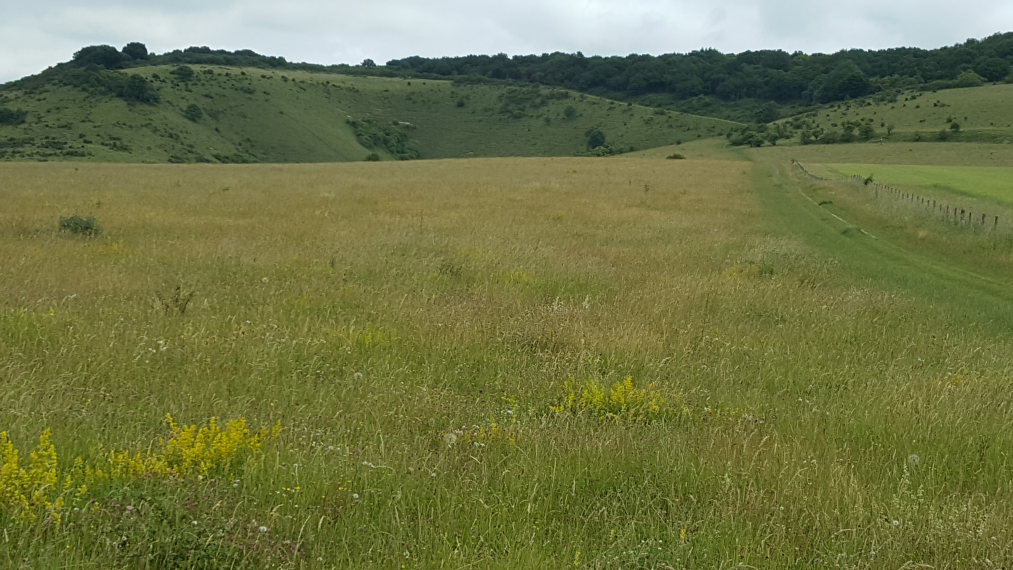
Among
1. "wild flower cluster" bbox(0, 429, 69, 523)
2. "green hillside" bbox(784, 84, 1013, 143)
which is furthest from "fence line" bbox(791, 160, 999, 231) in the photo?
"green hillside" bbox(784, 84, 1013, 143)

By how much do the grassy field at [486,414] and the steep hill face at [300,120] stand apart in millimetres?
83189

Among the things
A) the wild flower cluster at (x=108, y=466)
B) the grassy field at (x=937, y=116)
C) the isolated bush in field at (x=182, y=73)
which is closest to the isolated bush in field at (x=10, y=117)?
the isolated bush in field at (x=182, y=73)

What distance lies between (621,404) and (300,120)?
142 metres

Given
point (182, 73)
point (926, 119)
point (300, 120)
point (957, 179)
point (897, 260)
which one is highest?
point (182, 73)

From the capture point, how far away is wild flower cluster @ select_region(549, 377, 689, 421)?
6.15 m

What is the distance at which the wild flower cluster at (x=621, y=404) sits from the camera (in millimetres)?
6146

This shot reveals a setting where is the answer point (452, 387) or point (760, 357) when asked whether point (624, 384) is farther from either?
point (760, 357)

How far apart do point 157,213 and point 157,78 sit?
13302cm

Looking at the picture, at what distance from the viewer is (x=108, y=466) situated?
4.26 m

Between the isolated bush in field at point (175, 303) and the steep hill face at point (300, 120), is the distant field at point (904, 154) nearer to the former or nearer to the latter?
the steep hill face at point (300, 120)

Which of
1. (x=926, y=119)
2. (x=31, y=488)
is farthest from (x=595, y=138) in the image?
(x=31, y=488)

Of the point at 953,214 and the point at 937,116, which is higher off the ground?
the point at 937,116

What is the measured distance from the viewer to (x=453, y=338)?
816 cm

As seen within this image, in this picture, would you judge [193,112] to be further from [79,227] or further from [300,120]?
[79,227]
